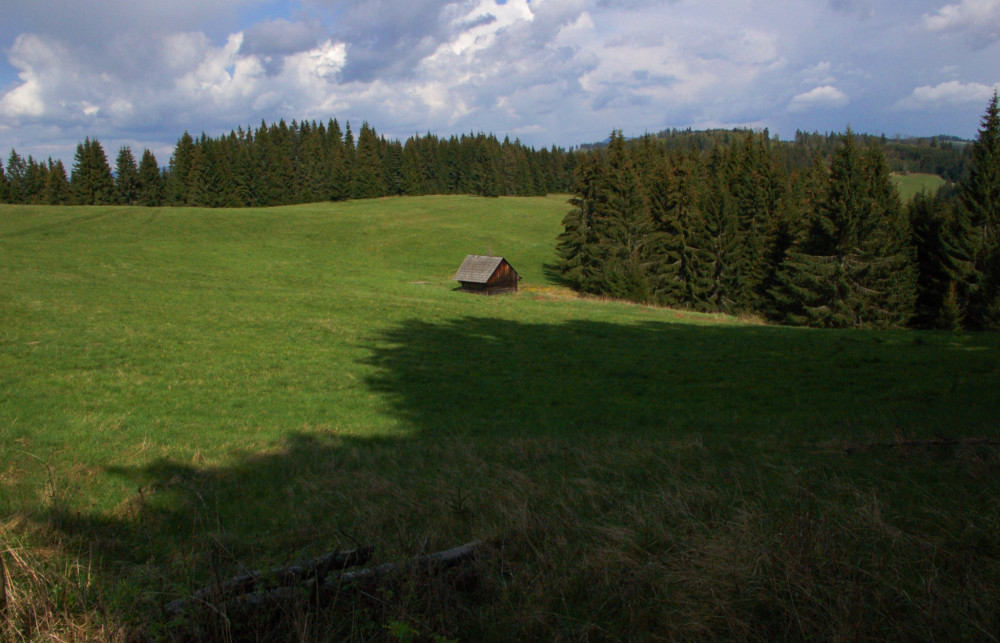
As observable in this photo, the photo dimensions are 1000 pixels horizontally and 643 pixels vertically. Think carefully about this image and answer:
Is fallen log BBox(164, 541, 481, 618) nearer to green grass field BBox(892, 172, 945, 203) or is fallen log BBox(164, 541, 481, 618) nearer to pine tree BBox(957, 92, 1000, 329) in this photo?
pine tree BBox(957, 92, 1000, 329)

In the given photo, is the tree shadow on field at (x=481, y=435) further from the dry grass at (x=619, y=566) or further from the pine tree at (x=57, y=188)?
the pine tree at (x=57, y=188)

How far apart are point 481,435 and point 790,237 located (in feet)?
135

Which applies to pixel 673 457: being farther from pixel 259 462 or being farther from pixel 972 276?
pixel 972 276

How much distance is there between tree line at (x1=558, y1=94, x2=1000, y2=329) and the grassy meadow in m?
12.7

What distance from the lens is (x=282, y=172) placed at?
98625mm

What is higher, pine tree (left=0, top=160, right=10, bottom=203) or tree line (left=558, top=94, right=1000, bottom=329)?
pine tree (left=0, top=160, right=10, bottom=203)

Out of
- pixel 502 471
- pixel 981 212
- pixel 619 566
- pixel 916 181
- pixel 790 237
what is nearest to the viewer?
pixel 619 566

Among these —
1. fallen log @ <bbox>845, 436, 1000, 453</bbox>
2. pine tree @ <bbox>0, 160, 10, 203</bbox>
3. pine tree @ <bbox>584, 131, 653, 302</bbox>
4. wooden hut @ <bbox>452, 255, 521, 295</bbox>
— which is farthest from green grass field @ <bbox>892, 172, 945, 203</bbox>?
pine tree @ <bbox>0, 160, 10, 203</bbox>

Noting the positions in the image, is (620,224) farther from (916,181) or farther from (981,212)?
(916,181)

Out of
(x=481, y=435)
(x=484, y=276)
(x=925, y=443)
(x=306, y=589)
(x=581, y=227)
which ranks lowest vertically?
(x=481, y=435)

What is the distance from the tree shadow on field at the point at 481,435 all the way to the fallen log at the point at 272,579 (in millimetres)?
241

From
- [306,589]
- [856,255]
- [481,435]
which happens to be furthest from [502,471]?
[856,255]

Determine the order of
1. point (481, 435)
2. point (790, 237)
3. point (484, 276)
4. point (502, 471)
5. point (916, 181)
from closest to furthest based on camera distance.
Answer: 1. point (502, 471)
2. point (481, 435)
3. point (484, 276)
4. point (790, 237)
5. point (916, 181)

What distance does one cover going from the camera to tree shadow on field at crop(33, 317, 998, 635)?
5262mm
